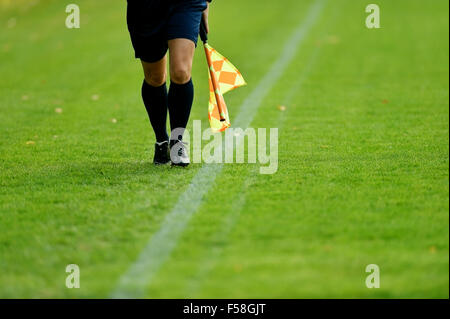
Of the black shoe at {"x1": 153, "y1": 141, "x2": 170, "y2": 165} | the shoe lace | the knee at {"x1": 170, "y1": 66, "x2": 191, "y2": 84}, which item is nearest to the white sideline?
the shoe lace

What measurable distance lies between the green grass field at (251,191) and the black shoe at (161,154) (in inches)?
6.3

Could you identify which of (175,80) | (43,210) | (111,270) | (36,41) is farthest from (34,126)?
(36,41)

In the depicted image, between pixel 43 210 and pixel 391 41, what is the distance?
419 inches

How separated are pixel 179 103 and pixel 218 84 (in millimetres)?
462

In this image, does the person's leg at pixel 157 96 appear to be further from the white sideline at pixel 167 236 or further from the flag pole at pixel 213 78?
the white sideline at pixel 167 236

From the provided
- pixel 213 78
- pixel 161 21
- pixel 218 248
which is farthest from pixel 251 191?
pixel 161 21

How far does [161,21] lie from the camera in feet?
16.7

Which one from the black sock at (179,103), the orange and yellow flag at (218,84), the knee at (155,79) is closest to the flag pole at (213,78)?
the orange and yellow flag at (218,84)

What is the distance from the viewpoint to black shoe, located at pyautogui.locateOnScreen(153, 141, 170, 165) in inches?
213

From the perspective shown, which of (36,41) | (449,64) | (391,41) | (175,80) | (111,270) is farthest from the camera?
(36,41)

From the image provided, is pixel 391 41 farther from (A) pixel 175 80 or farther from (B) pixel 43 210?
(B) pixel 43 210

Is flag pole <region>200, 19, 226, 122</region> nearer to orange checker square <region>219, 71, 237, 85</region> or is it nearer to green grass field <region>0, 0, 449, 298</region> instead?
orange checker square <region>219, 71, 237, 85</region>

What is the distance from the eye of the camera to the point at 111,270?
3357mm

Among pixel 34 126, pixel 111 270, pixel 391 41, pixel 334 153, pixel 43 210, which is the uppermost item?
pixel 391 41
